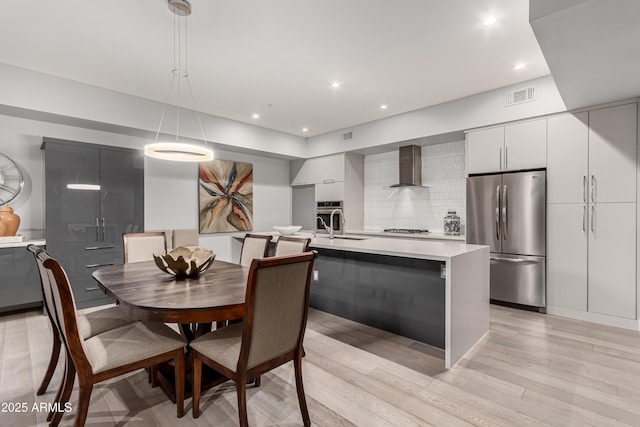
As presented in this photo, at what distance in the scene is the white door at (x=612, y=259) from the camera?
310 centimetres

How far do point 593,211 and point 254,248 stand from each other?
3.52m

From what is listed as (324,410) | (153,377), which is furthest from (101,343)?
(324,410)

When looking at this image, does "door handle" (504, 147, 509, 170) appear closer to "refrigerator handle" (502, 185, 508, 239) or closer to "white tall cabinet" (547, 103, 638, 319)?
"refrigerator handle" (502, 185, 508, 239)

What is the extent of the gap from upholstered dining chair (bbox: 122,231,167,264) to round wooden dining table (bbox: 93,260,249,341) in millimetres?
551

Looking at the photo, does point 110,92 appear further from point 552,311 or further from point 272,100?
point 552,311

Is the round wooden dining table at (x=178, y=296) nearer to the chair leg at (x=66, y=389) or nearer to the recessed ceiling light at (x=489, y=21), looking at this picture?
the chair leg at (x=66, y=389)

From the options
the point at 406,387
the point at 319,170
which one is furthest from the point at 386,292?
the point at 319,170

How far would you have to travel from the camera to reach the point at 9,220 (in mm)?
3420

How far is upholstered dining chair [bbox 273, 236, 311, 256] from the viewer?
2558 millimetres

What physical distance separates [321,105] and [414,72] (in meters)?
1.43

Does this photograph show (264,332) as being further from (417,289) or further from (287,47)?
(287,47)

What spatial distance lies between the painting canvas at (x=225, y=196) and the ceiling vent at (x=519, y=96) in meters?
4.14

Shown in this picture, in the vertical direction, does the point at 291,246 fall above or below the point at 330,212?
below

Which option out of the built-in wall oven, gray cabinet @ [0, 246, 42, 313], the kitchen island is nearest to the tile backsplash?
the built-in wall oven
